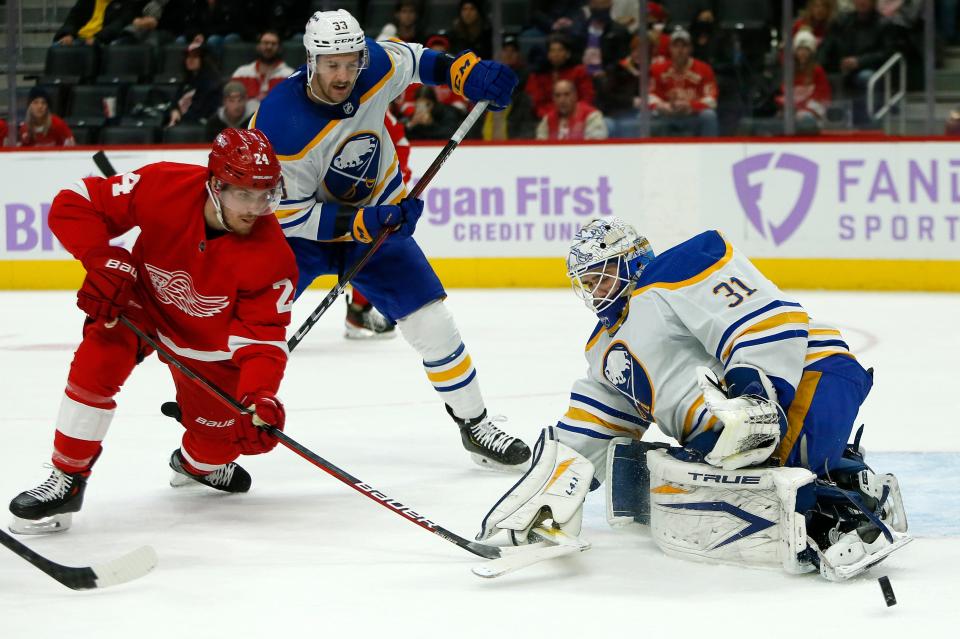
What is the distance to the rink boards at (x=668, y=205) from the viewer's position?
7418 millimetres

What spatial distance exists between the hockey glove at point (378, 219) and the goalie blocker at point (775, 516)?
3.76 feet

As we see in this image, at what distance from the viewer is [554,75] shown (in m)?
8.16

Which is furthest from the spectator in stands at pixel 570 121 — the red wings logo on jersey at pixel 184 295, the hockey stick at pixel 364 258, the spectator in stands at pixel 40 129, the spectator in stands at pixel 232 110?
the red wings logo on jersey at pixel 184 295

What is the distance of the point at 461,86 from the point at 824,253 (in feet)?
12.7

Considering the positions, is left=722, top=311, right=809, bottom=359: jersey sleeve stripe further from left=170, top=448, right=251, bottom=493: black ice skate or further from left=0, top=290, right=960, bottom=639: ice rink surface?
left=170, top=448, right=251, bottom=493: black ice skate

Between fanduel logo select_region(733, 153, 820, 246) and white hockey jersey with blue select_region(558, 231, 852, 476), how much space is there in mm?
4674

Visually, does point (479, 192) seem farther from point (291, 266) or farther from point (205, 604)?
point (205, 604)

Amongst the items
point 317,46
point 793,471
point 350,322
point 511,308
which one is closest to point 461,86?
point 317,46

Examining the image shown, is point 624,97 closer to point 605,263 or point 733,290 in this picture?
point 605,263

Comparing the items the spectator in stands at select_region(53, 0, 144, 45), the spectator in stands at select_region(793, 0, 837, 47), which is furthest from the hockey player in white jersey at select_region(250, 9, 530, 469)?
the spectator in stands at select_region(53, 0, 144, 45)

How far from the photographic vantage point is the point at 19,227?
26.9 feet

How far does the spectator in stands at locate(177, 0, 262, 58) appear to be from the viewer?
27.8 ft

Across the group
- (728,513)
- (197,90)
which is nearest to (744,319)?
(728,513)

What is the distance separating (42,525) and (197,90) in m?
5.55
